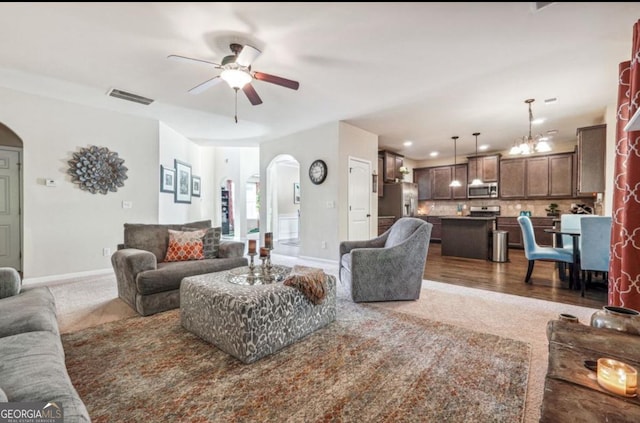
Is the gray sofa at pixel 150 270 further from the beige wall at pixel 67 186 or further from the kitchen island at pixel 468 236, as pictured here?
the kitchen island at pixel 468 236

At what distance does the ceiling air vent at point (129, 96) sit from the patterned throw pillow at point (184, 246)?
203cm

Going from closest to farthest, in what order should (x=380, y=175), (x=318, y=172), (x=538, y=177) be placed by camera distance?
(x=318, y=172) < (x=538, y=177) < (x=380, y=175)

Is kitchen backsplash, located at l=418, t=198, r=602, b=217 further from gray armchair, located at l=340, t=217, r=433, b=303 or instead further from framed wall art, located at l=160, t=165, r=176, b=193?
framed wall art, located at l=160, t=165, r=176, b=193

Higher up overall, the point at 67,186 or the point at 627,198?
the point at 67,186

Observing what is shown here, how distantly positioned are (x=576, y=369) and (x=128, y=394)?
80.0 inches

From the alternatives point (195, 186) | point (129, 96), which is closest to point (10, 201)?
point (129, 96)

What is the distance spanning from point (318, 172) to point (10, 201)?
4887mm

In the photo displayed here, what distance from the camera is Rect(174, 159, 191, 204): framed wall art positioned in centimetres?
602

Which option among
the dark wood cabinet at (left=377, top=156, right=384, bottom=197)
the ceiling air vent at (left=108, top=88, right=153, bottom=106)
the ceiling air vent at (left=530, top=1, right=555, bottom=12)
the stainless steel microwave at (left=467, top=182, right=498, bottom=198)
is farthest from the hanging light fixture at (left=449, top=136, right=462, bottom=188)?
the ceiling air vent at (left=108, top=88, right=153, bottom=106)

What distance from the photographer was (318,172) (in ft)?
17.1

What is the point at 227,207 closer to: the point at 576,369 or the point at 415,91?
the point at 415,91

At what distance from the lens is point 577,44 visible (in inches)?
101

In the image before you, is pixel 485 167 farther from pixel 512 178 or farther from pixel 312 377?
pixel 312 377

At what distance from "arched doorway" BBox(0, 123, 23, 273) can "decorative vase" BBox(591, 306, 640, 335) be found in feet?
21.5
